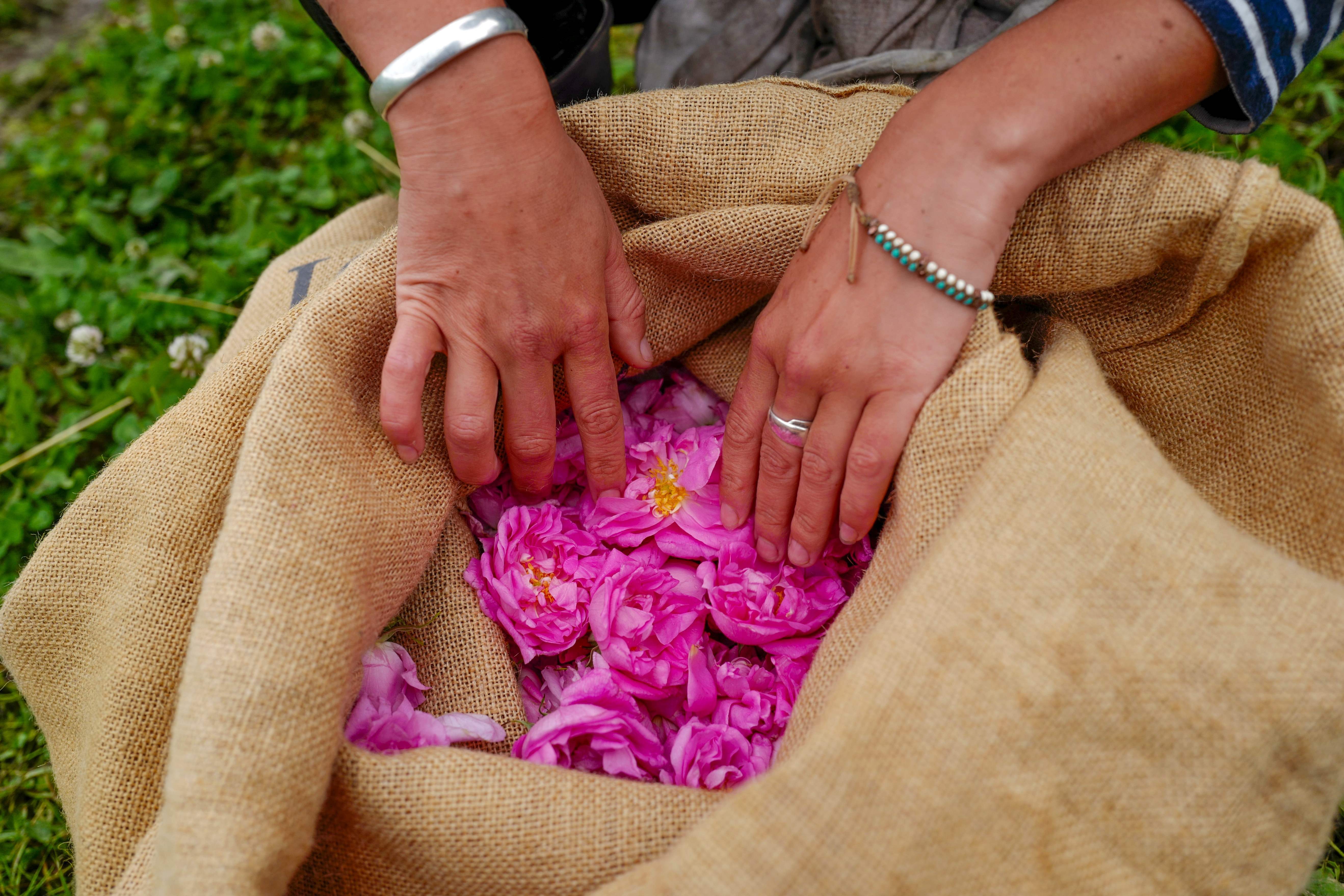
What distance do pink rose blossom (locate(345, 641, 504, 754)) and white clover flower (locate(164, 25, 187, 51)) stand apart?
106 inches

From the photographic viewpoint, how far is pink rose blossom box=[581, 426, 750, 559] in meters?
1.54

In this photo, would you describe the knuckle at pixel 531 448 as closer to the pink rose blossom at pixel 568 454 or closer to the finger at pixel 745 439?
the pink rose blossom at pixel 568 454

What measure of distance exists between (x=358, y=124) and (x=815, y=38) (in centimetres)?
141

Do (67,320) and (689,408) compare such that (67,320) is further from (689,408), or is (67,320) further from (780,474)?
(780,474)

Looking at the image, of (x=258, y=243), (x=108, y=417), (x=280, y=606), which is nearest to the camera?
(x=280, y=606)

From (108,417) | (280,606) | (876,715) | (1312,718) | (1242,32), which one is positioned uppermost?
(1242,32)

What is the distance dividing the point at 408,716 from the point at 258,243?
5.87ft

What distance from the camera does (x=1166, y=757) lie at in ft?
3.52

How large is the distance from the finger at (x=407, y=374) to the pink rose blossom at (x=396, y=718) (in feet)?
1.10

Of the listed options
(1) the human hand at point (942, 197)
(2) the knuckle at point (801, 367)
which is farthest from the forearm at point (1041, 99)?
(2) the knuckle at point (801, 367)

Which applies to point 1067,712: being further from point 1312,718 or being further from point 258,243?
point 258,243

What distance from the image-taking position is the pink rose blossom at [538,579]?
4.75ft

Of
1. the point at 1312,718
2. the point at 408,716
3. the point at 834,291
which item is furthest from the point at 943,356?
the point at 408,716

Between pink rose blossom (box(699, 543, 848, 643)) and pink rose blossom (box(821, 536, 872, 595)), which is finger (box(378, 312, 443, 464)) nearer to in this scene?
pink rose blossom (box(699, 543, 848, 643))
